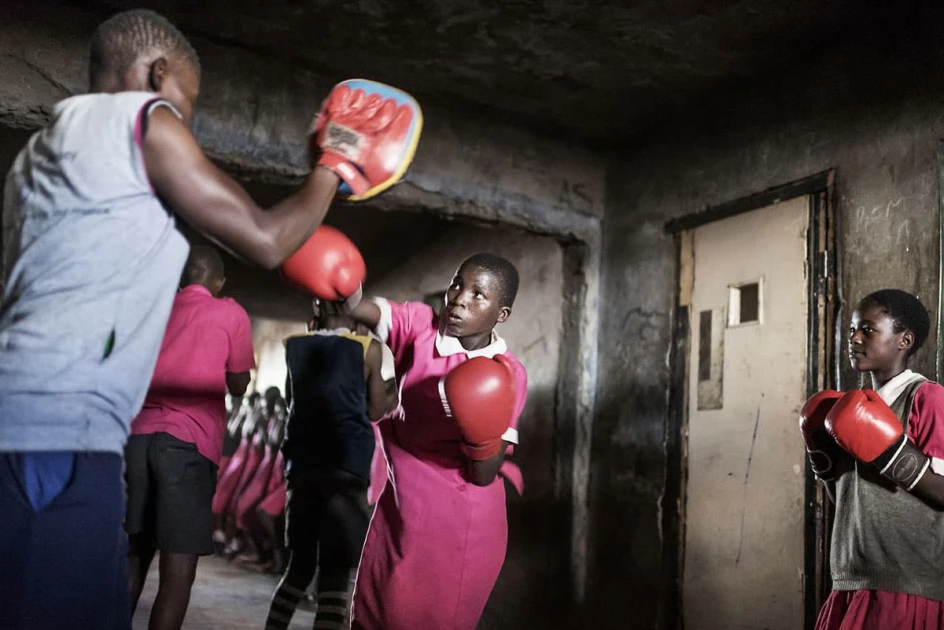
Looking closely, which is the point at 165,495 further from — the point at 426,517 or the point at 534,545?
the point at 534,545

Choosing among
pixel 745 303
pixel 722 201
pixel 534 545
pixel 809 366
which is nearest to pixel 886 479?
pixel 809 366

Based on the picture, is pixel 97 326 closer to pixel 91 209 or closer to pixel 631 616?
pixel 91 209

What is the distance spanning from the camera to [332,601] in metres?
3.36

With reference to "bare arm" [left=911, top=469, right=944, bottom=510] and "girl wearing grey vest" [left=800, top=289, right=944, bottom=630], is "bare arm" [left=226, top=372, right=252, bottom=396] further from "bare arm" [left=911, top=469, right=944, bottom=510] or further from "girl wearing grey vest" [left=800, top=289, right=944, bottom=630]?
"bare arm" [left=911, top=469, right=944, bottom=510]

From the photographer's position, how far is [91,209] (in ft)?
4.87

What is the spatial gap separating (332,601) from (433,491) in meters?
1.12

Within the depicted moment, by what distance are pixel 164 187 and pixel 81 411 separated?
0.43 m

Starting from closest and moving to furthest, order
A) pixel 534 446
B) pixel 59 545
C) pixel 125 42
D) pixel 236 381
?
pixel 59 545, pixel 125 42, pixel 236 381, pixel 534 446

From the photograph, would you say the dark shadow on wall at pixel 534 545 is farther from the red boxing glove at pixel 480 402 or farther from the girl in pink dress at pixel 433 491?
the red boxing glove at pixel 480 402

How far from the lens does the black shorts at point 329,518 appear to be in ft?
11.3

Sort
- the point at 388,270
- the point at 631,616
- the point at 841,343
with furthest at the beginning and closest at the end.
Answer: the point at 388,270 → the point at 631,616 → the point at 841,343

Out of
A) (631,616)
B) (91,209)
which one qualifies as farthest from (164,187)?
(631,616)

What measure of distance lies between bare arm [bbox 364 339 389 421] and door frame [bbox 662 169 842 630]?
1867mm

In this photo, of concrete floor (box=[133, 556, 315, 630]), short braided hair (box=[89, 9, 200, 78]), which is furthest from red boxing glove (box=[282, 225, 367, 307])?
concrete floor (box=[133, 556, 315, 630])
